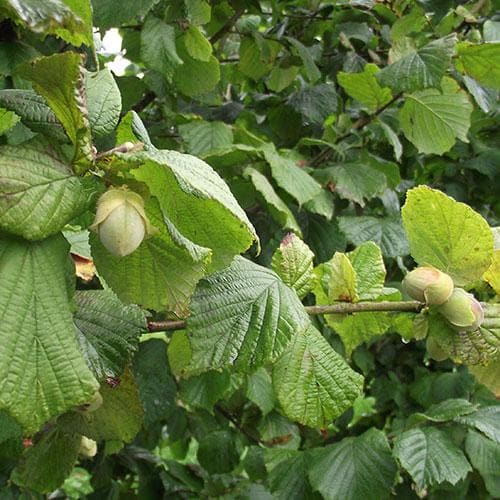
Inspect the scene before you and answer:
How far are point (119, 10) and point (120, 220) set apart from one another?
0.84 metres

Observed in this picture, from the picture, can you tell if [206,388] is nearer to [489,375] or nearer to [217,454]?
[217,454]

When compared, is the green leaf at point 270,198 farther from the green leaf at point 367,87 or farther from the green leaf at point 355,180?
the green leaf at point 367,87

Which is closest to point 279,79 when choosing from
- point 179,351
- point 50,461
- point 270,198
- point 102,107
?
point 270,198

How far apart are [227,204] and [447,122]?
3.96 feet

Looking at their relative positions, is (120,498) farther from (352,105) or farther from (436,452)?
(352,105)

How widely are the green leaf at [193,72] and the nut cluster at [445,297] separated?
2.89ft

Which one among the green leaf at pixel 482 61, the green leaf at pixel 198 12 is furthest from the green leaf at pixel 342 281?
the green leaf at pixel 482 61

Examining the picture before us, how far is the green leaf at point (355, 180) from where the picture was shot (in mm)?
1560

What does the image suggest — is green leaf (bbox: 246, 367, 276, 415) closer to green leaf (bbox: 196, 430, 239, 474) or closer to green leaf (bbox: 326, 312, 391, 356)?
green leaf (bbox: 196, 430, 239, 474)

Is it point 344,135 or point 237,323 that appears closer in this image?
point 237,323

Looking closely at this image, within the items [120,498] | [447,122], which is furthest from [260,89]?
[120,498]

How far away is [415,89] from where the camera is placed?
145cm

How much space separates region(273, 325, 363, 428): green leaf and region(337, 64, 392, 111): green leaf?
916mm

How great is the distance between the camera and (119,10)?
4.04ft
